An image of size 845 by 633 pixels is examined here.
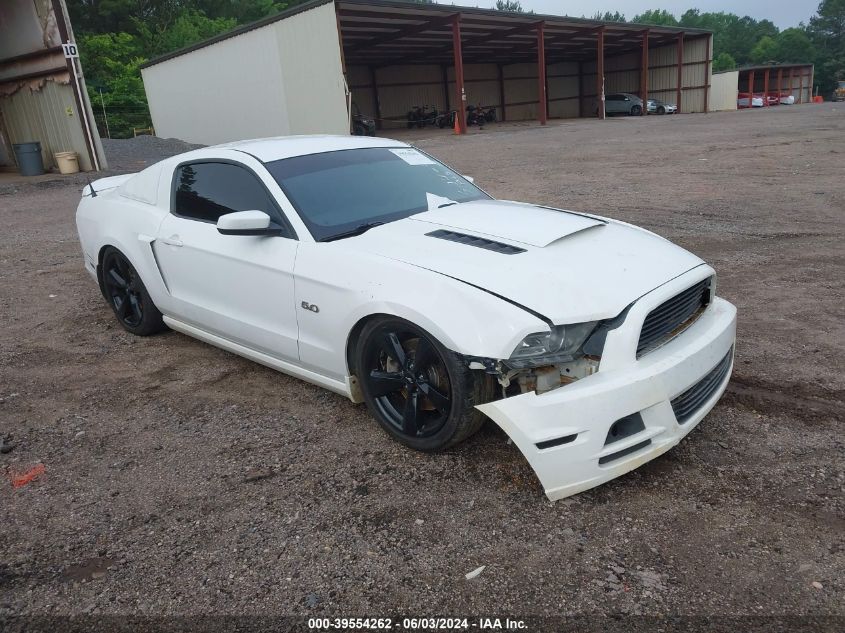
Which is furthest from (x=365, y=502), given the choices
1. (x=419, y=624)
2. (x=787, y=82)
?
(x=787, y=82)

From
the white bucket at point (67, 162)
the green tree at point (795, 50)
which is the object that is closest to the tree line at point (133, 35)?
the green tree at point (795, 50)

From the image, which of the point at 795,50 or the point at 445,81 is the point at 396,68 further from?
the point at 795,50

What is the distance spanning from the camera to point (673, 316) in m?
2.93

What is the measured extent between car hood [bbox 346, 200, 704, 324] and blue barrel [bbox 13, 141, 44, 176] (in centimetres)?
1910

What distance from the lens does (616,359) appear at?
2.59 metres

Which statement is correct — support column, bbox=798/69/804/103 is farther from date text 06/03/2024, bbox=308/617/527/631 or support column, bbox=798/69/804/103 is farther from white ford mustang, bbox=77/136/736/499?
date text 06/03/2024, bbox=308/617/527/631

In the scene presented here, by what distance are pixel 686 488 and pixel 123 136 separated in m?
41.8

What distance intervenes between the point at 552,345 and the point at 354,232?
4.37ft

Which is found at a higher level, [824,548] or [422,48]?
[422,48]

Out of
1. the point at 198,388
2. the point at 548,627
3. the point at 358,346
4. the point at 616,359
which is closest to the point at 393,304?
the point at 358,346

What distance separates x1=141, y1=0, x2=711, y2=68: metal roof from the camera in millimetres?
23812

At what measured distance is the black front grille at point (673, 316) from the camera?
Result: 275 cm

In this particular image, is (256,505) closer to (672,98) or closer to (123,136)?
(123,136)

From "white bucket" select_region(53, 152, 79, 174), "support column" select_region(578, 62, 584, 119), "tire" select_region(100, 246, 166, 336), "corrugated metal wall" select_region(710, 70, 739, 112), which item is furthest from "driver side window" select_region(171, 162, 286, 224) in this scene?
"corrugated metal wall" select_region(710, 70, 739, 112)
